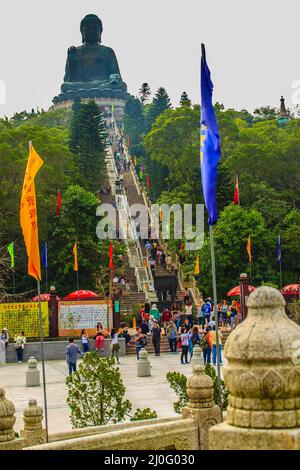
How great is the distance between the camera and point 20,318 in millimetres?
29094

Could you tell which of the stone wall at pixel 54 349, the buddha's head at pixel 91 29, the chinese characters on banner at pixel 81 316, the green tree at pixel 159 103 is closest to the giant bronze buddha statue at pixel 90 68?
the buddha's head at pixel 91 29

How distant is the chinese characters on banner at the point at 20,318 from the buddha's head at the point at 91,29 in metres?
74.2

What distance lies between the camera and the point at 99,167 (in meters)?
56.9

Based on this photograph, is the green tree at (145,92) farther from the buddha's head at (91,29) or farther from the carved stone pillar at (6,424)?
the carved stone pillar at (6,424)

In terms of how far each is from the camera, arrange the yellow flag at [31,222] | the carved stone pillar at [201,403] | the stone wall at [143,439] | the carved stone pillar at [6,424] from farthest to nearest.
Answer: the yellow flag at [31,222], the carved stone pillar at [201,403], the carved stone pillar at [6,424], the stone wall at [143,439]

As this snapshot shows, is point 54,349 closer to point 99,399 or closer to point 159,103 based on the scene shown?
point 99,399

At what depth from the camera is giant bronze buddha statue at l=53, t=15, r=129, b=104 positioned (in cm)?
9956

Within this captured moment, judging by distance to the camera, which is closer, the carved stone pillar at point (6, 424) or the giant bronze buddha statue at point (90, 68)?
the carved stone pillar at point (6, 424)

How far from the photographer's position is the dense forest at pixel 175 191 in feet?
127

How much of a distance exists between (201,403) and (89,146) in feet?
157

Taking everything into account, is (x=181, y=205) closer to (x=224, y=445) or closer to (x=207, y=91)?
(x=207, y=91)

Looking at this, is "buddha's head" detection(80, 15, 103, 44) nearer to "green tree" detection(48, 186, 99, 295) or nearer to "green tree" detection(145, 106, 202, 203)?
"green tree" detection(145, 106, 202, 203)

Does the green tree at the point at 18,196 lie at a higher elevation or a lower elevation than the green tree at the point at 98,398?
higher
